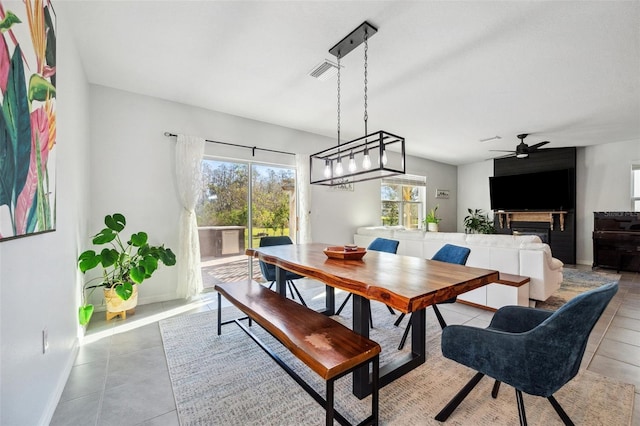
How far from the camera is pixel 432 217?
23.0 feet

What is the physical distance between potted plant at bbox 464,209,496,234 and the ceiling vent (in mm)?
6513

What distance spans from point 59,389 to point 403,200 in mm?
6587

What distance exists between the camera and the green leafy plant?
6.83 metres

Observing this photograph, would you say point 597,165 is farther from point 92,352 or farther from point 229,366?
point 92,352

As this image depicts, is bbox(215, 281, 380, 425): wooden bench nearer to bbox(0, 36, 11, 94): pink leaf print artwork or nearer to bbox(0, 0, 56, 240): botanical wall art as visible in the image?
bbox(0, 0, 56, 240): botanical wall art

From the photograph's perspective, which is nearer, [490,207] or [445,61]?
[445,61]

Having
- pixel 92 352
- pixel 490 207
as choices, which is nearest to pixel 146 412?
pixel 92 352

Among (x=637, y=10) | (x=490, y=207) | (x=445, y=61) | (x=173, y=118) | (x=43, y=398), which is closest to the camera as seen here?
(x=43, y=398)

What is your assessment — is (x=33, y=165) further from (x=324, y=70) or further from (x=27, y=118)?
(x=324, y=70)

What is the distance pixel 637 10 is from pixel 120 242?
17.1 feet

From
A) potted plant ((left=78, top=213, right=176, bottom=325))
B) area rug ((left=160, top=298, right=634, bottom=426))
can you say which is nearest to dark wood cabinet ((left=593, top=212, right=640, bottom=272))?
area rug ((left=160, top=298, right=634, bottom=426))

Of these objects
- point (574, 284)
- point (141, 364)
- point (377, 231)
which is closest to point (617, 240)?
point (574, 284)

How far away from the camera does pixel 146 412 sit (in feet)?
5.31

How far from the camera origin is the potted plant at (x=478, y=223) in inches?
289
